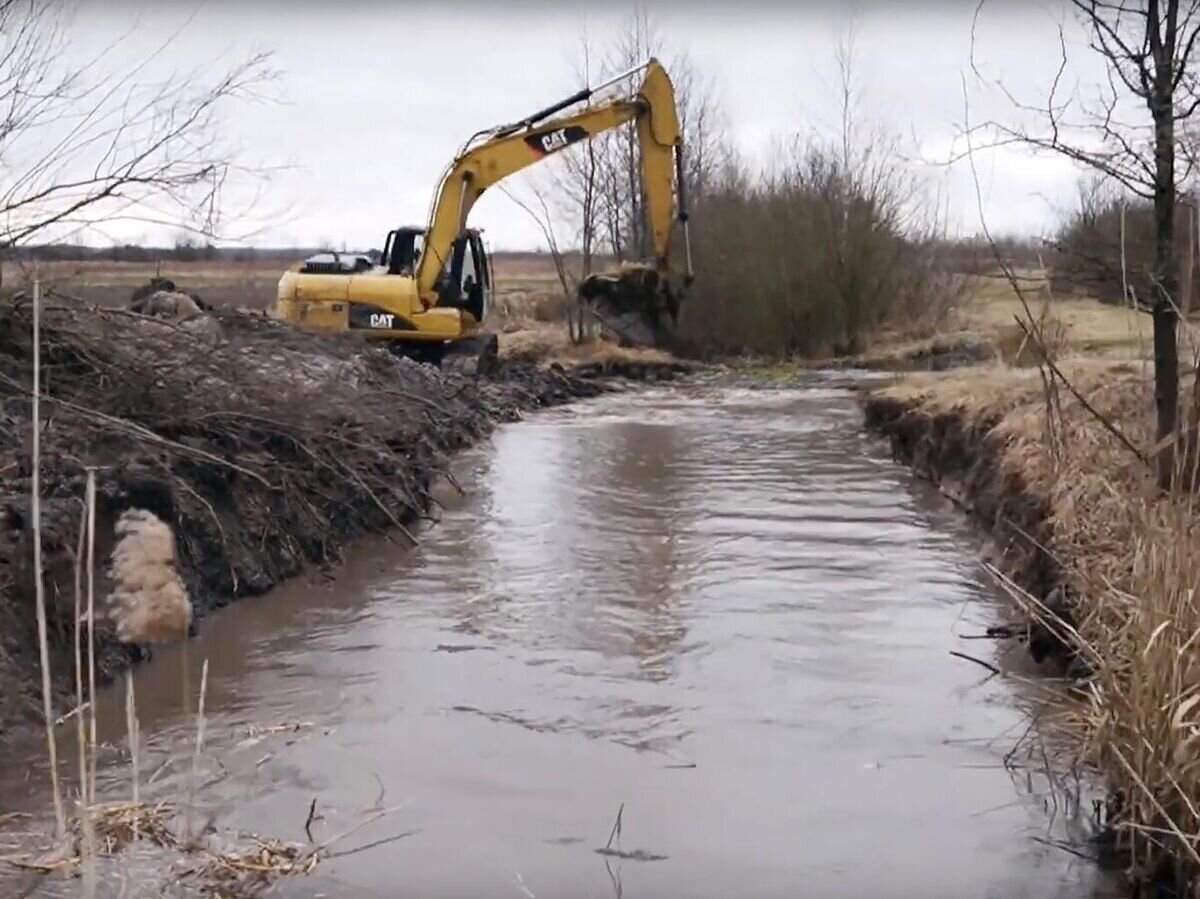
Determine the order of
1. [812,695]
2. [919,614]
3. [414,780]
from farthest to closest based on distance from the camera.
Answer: [919,614]
[812,695]
[414,780]

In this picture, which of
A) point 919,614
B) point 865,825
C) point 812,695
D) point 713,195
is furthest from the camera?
point 713,195

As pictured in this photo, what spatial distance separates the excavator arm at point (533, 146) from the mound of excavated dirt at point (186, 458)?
738cm

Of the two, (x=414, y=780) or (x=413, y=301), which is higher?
(x=413, y=301)

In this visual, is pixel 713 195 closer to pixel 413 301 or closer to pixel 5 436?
→ pixel 413 301

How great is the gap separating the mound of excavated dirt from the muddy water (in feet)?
1.20

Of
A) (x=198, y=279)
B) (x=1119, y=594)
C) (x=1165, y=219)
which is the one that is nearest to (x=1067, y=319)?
(x=1165, y=219)

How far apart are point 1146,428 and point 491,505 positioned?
Result: 20.5ft

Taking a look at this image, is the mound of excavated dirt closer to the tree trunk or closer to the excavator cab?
the tree trunk

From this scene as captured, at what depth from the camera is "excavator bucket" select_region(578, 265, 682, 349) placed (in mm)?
27156

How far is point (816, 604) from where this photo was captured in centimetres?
825

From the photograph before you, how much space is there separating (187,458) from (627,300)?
64.3 ft

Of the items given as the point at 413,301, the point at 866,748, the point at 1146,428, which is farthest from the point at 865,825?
the point at 413,301

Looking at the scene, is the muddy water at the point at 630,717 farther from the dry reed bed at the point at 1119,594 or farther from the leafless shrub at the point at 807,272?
the leafless shrub at the point at 807,272

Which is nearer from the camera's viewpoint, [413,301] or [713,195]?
[413,301]
